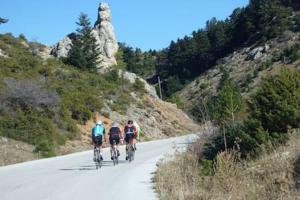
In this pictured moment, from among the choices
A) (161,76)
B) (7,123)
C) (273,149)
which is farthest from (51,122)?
(161,76)

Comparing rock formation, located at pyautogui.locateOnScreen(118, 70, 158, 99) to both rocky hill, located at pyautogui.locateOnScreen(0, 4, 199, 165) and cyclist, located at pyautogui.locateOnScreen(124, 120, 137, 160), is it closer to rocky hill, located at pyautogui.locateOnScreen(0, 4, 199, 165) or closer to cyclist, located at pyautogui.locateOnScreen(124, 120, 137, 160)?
rocky hill, located at pyautogui.locateOnScreen(0, 4, 199, 165)

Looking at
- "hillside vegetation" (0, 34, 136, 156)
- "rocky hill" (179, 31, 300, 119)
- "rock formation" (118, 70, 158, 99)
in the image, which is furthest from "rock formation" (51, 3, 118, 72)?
"hillside vegetation" (0, 34, 136, 156)

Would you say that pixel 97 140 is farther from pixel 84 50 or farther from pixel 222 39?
pixel 222 39

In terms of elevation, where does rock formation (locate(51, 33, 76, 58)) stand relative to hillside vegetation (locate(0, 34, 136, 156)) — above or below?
above

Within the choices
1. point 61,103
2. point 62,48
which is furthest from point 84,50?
point 61,103

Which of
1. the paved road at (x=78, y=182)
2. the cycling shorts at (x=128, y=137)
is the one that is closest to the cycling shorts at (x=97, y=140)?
the paved road at (x=78, y=182)

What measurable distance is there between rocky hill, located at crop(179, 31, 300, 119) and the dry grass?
65.5 meters

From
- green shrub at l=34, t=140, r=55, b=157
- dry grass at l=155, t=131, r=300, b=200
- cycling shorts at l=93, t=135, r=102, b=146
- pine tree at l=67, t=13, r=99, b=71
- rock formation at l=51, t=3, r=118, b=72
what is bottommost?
dry grass at l=155, t=131, r=300, b=200

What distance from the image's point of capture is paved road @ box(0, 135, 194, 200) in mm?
12798

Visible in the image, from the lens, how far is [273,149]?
51.2 ft

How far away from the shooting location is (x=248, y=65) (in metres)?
93.4

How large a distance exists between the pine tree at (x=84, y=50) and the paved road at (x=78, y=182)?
42488mm

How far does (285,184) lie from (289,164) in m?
1.94

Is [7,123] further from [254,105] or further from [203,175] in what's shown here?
[203,175]
